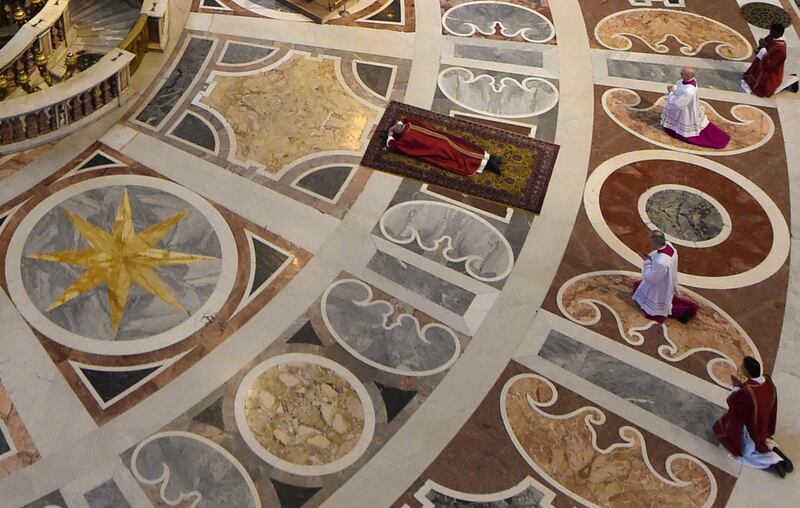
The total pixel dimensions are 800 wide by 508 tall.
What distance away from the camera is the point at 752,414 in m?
6.75

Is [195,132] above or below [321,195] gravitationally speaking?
above

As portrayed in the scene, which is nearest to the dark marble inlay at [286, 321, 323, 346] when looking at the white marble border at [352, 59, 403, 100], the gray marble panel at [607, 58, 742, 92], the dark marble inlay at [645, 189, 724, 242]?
the white marble border at [352, 59, 403, 100]

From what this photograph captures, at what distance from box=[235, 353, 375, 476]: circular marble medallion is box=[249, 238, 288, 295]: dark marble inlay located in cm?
89

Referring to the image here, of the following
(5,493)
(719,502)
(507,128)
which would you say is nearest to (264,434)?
(5,493)

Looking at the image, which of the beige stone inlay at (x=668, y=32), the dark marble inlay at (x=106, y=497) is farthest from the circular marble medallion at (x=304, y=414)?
the beige stone inlay at (x=668, y=32)

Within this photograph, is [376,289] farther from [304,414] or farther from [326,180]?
[326,180]

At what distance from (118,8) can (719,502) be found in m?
9.26

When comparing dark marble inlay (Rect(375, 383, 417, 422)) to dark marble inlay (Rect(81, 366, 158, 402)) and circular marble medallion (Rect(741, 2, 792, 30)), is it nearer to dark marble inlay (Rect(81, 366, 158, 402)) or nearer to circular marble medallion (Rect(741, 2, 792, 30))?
dark marble inlay (Rect(81, 366, 158, 402))

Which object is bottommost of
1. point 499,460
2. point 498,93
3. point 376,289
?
point 499,460

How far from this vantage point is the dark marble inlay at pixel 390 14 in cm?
1102

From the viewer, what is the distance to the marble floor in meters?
6.94

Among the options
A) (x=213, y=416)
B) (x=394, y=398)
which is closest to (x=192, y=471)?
(x=213, y=416)

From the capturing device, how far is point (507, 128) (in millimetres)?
9797

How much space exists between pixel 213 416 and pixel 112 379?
3.23ft
